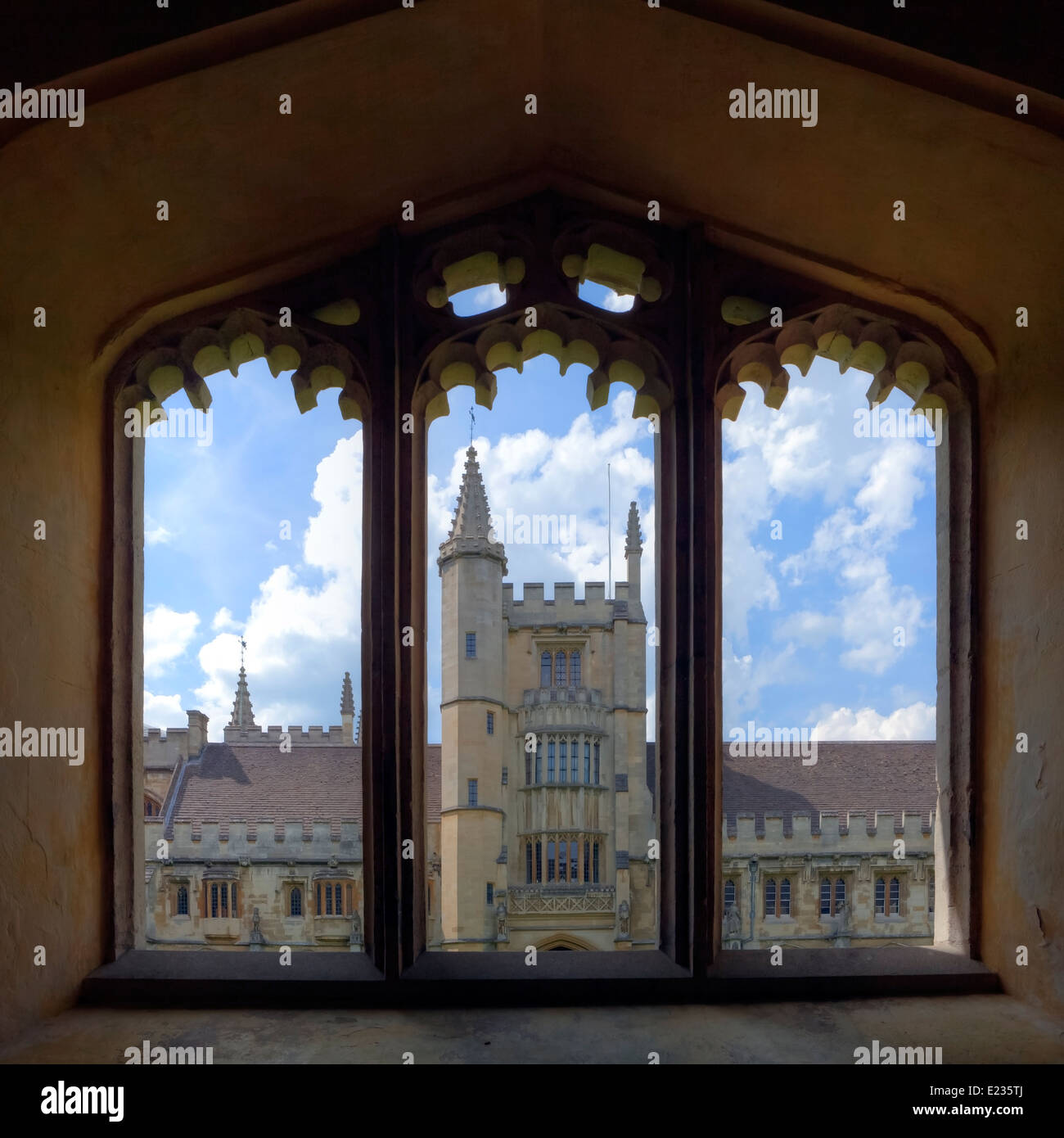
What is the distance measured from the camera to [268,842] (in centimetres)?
2005

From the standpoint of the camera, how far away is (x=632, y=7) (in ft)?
5.91

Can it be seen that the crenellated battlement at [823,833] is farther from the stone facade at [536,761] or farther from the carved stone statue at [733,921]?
the stone facade at [536,761]

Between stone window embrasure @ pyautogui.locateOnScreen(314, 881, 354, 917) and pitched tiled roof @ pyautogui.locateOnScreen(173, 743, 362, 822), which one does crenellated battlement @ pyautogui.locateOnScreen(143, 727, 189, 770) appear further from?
stone window embrasure @ pyautogui.locateOnScreen(314, 881, 354, 917)

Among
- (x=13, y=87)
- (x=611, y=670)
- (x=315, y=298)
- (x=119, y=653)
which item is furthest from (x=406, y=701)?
(x=611, y=670)

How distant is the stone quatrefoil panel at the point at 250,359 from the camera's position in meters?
2.30

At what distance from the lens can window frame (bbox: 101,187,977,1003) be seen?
209 cm

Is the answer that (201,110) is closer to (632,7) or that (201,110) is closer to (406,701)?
(632,7)

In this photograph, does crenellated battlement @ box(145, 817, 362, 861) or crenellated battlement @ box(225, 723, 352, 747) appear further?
crenellated battlement @ box(225, 723, 352, 747)

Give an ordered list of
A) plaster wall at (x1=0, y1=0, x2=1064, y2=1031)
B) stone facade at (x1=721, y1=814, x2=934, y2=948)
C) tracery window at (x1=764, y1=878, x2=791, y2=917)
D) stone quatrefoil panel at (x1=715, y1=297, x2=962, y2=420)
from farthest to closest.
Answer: tracery window at (x1=764, y1=878, x2=791, y2=917) < stone facade at (x1=721, y1=814, x2=934, y2=948) < stone quatrefoil panel at (x1=715, y1=297, x2=962, y2=420) < plaster wall at (x1=0, y1=0, x2=1064, y2=1031)

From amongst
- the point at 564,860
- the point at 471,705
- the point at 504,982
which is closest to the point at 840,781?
the point at 564,860

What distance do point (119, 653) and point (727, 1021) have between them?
163 cm


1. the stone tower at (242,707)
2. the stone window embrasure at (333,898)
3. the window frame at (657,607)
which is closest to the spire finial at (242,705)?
the stone tower at (242,707)

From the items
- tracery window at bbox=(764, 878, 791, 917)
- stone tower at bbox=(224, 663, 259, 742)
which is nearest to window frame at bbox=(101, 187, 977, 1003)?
tracery window at bbox=(764, 878, 791, 917)

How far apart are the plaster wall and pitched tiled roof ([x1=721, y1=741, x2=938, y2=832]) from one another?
67.0 ft
